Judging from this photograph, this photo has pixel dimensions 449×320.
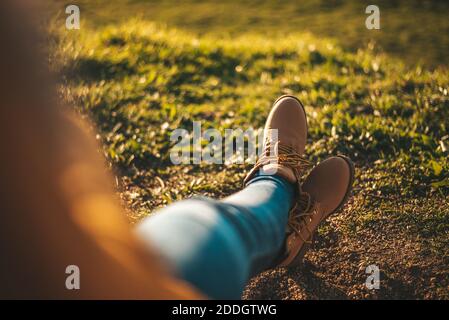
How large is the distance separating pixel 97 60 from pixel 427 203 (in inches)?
100.0

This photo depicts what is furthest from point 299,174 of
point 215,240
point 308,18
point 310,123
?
point 308,18

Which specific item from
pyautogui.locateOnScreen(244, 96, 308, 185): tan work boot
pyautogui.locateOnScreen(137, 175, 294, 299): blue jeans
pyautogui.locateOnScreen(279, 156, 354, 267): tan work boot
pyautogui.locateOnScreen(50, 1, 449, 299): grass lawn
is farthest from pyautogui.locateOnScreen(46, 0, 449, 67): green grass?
pyautogui.locateOnScreen(137, 175, 294, 299): blue jeans

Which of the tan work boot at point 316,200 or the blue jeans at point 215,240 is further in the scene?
the tan work boot at point 316,200

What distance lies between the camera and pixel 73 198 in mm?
859

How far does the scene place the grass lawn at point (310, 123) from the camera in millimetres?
1713

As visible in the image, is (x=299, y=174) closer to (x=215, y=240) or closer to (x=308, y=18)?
(x=215, y=240)

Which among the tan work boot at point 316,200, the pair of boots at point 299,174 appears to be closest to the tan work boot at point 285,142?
the pair of boots at point 299,174

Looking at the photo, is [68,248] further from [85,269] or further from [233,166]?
[233,166]

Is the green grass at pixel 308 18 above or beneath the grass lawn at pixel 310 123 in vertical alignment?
above

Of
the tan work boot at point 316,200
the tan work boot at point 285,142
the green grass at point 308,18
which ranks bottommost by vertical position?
the tan work boot at point 316,200

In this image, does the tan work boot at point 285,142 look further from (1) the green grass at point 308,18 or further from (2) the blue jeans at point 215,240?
(1) the green grass at point 308,18

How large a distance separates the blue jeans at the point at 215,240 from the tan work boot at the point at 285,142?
0.47 metres

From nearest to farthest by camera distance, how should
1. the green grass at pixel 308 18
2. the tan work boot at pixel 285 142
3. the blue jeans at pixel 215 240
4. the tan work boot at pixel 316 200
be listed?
1. the blue jeans at pixel 215 240
2. the tan work boot at pixel 316 200
3. the tan work boot at pixel 285 142
4. the green grass at pixel 308 18
